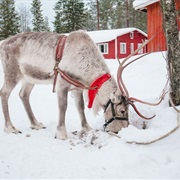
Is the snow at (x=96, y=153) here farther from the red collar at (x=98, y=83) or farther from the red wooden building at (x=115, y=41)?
the red wooden building at (x=115, y=41)

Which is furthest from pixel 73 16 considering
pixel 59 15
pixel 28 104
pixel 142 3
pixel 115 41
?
pixel 28 104

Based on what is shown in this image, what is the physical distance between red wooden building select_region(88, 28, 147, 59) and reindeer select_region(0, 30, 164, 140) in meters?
21.3

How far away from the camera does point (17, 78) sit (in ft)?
15.2

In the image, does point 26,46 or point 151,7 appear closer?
point 26,46

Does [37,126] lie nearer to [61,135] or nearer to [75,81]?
[61,135]

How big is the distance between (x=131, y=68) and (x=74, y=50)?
275 inches

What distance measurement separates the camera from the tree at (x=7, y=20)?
98.9ft

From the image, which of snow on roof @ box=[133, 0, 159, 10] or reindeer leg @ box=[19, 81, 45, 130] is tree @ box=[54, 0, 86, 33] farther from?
reindeer leg @ box=[19, 81, 45, 130]

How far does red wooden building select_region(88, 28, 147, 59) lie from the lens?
2611cm

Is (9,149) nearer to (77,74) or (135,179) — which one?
(77,74)

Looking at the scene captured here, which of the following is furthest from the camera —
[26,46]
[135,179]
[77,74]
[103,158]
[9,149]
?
[26,46]

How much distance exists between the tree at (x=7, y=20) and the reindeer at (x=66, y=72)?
27.3m

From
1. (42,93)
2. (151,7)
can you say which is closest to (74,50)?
(42,93)

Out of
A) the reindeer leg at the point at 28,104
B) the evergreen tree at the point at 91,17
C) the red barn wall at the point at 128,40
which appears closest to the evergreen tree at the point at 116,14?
the evergreen tree at the point at 91,17
